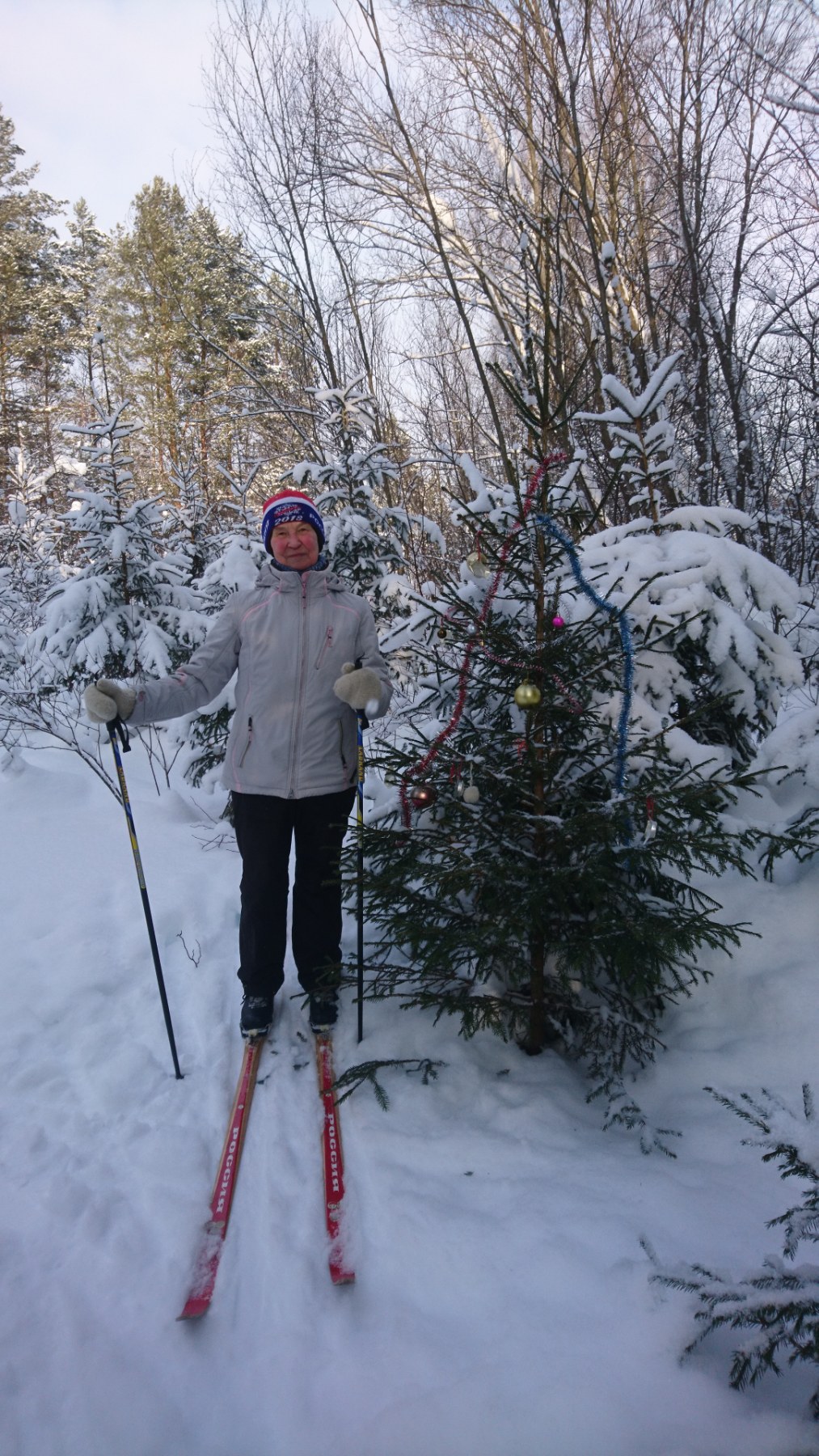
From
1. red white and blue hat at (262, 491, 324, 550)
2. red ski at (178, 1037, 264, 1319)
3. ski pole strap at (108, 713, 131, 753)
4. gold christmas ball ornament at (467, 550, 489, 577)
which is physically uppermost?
red white and blue hat at (262, 491, 324, 550)

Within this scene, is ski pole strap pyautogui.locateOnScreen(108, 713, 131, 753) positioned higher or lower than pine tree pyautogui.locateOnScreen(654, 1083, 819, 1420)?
higher

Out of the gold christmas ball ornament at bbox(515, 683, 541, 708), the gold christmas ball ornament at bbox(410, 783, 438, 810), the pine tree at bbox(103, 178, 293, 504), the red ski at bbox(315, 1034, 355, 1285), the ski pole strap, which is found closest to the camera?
the red ski at bbox(315, 1034, 355, 1285)

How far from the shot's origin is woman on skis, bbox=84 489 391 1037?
9.55ft

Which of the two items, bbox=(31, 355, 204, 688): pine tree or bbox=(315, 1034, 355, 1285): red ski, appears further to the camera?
bbox=(31, 355, 204, 688): pine tree

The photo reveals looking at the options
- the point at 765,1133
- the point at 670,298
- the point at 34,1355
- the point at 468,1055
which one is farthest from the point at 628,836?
the point at 670,298

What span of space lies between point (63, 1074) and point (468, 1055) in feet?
5.29

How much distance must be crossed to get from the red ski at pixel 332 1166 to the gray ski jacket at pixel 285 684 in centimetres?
110

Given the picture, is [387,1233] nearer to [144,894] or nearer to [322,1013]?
[322,1013]

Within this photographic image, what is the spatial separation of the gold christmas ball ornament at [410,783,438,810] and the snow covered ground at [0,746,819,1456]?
1060mm

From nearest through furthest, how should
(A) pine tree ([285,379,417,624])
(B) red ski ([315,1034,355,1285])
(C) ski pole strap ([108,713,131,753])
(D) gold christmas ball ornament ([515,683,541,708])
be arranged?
(B) red ski ([315,1034,355,1285])
(D) gold christmas ball ornament ([515,683,541,708])
(C) ski pole strap ([108,713,131,753])
(A) pine tree ([285,379,417,624])

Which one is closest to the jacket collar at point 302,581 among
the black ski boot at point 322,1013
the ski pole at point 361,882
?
the ski pole at point 361,882

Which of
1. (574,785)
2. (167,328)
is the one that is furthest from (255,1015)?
(167,328)

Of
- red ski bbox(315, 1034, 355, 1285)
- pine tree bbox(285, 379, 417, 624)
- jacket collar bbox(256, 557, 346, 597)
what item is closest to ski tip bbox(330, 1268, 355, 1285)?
red ski bbox(315, 1034, 355, 1285)

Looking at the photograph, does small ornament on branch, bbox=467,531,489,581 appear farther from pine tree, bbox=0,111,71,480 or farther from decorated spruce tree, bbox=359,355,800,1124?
pine tree, bbox=0,111,71,480
